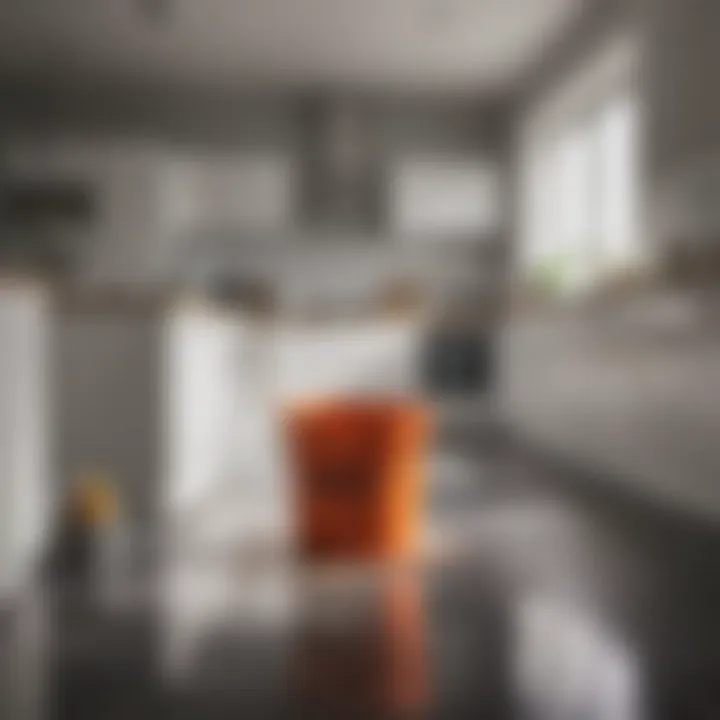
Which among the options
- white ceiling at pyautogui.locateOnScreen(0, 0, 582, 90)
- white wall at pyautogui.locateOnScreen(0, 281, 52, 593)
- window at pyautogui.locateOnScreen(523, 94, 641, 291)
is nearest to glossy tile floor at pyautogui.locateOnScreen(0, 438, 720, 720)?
white wall at pyautogui.locateOnScreen(0, 281, 52, 593)

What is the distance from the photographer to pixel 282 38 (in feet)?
5.38

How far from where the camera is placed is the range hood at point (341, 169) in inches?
74.2

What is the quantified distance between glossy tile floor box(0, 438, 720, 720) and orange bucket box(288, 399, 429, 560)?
0.07 m

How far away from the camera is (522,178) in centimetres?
196

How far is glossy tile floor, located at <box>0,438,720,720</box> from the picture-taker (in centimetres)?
60

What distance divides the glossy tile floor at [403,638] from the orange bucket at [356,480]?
72 mm

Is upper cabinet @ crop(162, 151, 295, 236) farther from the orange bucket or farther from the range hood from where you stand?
the orange bucket

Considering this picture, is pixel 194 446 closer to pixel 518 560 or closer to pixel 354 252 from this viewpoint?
pixel 518 560

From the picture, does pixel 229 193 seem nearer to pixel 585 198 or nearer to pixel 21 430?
pixel 585 198

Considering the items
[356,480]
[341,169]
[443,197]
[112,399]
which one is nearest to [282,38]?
[341,169]

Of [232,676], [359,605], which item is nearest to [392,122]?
[359,605]

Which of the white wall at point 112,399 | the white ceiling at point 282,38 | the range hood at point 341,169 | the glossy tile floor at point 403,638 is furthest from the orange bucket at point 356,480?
the range hood at point 341,169

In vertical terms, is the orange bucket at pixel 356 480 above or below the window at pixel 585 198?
below

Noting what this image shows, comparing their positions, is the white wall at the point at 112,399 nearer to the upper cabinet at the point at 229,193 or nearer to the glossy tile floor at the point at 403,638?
the glossy tile floor at the point at 403,638
